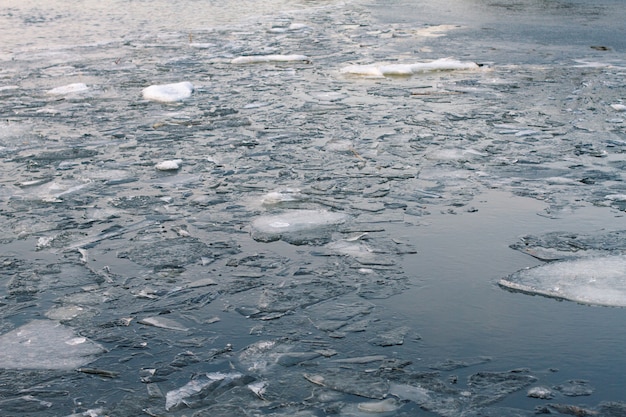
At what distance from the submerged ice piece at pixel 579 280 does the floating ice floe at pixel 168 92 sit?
4.39m

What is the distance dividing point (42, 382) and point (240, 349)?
0.61m

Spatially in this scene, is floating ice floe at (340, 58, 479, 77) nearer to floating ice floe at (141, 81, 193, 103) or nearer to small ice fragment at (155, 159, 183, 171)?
floating ice floe at (141, 81, 193, 103)

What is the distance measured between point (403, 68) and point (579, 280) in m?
5.38

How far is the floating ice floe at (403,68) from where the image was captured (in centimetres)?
827

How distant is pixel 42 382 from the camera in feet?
8.29

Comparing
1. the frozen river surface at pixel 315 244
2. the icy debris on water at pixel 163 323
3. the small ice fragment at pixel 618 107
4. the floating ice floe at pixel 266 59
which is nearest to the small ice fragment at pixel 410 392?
the frozen river surface at pixel 315 244

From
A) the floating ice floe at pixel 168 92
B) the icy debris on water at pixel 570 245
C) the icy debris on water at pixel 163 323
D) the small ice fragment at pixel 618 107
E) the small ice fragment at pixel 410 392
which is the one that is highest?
the floating ice floe at pixel 168 92

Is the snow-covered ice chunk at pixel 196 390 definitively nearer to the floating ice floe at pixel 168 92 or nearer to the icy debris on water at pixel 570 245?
the icy debris on water at pixel 570 245

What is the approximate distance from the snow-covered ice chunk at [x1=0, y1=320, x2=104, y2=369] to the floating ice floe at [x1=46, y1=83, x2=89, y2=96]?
4928 mm

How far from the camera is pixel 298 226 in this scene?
3895 millimetres

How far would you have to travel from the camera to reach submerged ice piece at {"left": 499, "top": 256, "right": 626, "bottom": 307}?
306cm

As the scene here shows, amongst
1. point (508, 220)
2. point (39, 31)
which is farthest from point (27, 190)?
point (39, 31)

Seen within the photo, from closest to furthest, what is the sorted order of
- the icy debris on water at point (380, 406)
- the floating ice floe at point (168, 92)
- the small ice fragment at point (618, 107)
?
the icy debris on water at point (380, 406), the small ice fragment at point (618, 107), the floating ice floe at point (168, 92)

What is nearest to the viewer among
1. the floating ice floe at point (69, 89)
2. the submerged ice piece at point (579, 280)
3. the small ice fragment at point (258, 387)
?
the small ice fragment at point (258, 387)
